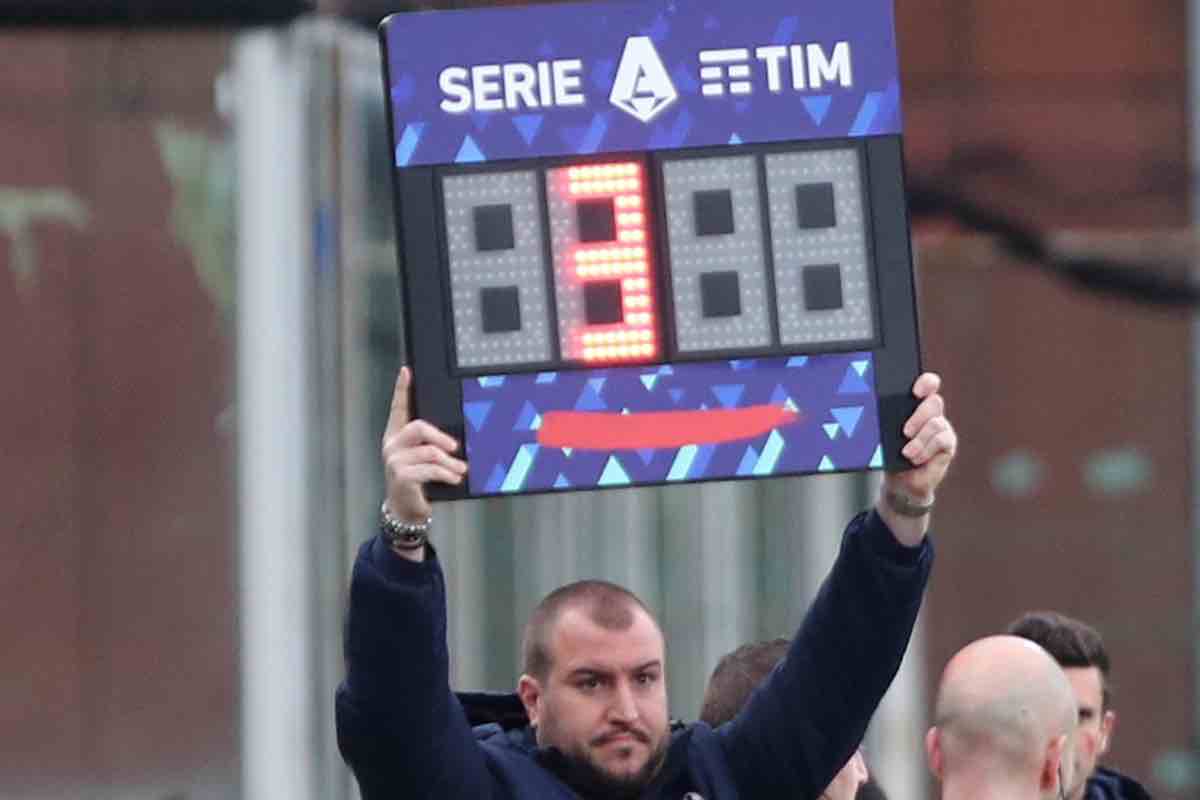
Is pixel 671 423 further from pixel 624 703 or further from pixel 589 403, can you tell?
pixel 624 703

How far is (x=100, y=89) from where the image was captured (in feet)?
26.0

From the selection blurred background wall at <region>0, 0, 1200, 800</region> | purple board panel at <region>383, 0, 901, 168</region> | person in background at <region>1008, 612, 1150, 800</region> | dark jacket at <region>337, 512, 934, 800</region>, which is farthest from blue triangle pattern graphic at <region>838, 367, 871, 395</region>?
blurred background wall at <region>0, 0, 1200, 800</region>

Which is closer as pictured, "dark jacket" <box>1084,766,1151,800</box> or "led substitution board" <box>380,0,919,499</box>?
"led substitution board" <box>380,0,919,499</box>

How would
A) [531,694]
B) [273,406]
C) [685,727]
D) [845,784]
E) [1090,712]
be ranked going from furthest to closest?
[273,406] < [1090,712] < [845,784] < [685,727] < [531,694]

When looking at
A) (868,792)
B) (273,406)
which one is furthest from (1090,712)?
(273,406)

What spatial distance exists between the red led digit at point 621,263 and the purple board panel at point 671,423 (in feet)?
0.14

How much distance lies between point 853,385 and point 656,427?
0.31 metres

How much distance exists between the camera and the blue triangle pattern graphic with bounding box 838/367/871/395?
4.94m

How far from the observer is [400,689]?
4816 millimetres

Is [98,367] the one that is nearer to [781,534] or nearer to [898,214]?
[781,534]

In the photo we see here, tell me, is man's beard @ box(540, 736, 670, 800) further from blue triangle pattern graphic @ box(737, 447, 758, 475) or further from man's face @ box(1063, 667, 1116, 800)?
man's face @ box(1063, 667, 1116, 800)

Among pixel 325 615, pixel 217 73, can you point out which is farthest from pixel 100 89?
pixel 325 615

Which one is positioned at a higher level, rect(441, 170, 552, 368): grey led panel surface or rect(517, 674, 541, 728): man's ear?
rect(441, 170, 552, 368): grey led panel surface

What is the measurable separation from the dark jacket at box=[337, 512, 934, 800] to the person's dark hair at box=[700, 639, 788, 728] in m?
0.45
